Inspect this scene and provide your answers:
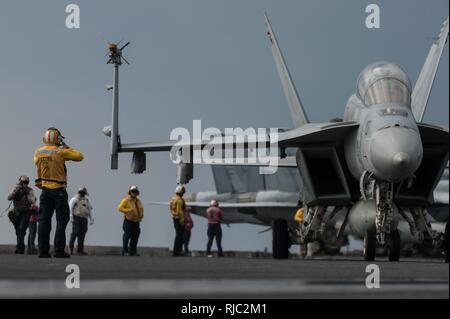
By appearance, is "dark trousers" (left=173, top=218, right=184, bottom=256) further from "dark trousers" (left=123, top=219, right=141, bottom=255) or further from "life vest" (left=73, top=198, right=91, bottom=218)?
"life vest" (left=73, top=198, right=91, bottom=218)

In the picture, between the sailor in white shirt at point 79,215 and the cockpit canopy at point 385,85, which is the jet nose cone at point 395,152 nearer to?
the cockpit canopy at point 385,85

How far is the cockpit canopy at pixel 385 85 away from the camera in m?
13.7

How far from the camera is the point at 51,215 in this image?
13.1m

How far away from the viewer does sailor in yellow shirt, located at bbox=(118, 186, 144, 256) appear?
20047 millimetres

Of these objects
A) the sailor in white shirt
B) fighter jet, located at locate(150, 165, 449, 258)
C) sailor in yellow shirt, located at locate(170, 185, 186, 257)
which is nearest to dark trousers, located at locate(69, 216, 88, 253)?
the sailor in white shirt

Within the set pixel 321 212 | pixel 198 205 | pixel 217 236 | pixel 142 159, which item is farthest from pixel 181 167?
pixel 198 205

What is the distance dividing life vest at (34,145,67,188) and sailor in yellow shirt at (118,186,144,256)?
23.3 ft

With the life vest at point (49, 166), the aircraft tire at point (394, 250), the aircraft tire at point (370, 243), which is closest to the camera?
the life vest at point (49, 166)

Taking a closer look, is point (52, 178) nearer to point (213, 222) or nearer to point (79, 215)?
point (79, 215)

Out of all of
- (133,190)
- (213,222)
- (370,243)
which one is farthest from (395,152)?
(213,222)

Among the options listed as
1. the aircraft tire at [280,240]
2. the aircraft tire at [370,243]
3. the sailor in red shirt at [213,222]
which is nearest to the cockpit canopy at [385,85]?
the aircraft tire at [370,243]
